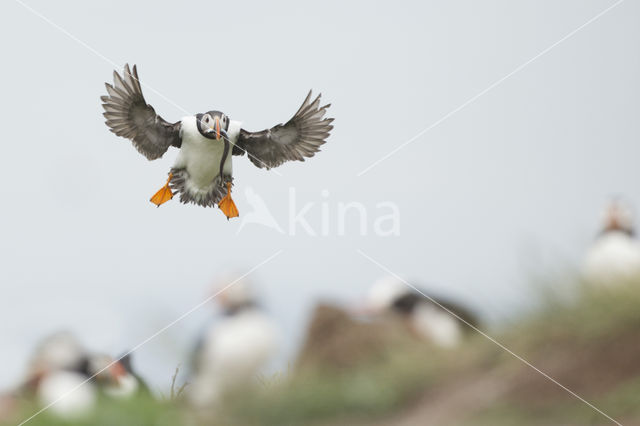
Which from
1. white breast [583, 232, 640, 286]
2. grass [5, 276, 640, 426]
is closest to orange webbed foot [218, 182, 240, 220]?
grass [5, 276, 640, 426]

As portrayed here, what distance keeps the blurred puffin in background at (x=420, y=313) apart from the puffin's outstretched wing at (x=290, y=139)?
678 millimetres

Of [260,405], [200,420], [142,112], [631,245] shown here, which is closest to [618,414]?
[260,405]

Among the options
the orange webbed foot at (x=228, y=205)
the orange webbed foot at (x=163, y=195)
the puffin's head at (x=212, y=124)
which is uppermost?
the puffin's head at (x=212, y=124)

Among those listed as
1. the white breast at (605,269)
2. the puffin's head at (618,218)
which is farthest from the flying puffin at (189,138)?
the puffin's head at (618,218)

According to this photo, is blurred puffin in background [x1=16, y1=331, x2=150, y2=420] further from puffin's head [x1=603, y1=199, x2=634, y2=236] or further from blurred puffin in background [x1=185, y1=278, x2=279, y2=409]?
puffin's head [x1=603, y1=199, x2=634, y2=236]

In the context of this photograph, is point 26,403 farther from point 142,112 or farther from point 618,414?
point 618,414

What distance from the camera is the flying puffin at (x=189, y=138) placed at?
3055 millimetres

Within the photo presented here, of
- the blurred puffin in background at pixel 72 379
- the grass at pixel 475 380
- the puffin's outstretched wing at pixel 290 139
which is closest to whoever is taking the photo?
the grass at pixel 475 380

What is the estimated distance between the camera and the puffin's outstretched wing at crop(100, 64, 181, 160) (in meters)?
3.12

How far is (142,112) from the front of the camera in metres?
3.14

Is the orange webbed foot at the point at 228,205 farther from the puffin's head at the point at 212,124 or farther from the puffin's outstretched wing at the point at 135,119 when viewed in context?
the puffin's outstretched wing at the point at 135,119

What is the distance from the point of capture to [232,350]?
124 inches

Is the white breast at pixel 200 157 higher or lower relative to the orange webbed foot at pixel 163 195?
higher

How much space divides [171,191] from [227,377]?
73 centimetres
